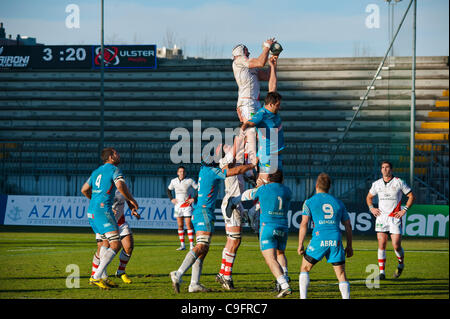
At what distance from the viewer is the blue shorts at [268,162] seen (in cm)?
985

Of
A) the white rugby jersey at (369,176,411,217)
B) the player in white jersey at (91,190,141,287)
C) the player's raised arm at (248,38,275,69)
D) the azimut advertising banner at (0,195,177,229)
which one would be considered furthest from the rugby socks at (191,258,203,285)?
the azimut advertising banner at (0,195,177,229)

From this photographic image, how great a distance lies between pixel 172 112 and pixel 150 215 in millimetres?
11210

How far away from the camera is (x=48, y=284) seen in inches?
431

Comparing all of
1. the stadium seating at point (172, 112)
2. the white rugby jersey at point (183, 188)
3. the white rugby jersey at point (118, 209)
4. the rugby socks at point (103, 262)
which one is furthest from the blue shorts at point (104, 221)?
the stadium seating at point (172, 112)

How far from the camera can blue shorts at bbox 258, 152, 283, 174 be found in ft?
32.3

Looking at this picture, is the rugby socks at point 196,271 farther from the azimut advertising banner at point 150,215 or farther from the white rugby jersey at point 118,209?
the azimut advertising banner at point 150,215

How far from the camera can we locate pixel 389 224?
13.1m

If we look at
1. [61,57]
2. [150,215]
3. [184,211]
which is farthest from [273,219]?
[61,57]

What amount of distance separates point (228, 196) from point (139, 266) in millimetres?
4032

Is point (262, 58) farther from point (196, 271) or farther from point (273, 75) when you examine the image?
point (196, 271)

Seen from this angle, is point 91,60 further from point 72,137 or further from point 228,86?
point 228,86

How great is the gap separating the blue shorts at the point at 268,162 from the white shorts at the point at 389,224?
4.04 metres

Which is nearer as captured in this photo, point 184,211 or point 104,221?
point 104,221
